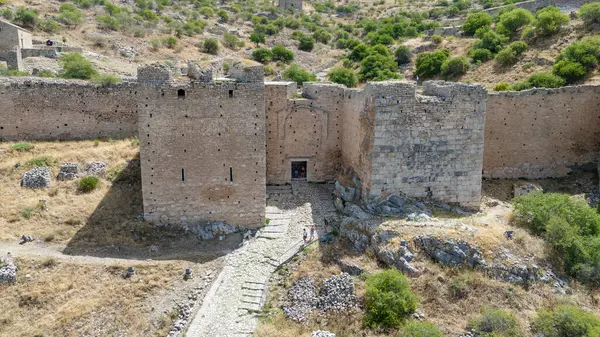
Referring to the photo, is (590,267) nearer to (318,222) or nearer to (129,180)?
(318,222)

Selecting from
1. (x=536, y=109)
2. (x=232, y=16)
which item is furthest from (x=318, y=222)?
(x=232, y=16)

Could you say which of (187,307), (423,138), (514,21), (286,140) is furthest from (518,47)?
(187,307)

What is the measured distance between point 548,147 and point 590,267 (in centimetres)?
685

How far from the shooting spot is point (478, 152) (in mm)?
14047

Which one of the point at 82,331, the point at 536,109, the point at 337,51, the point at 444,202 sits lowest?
the point at 82,331

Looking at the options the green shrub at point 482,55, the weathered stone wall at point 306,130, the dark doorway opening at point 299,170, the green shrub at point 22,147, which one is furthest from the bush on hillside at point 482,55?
the green shrub at point 22,147

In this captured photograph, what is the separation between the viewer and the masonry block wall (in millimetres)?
12977

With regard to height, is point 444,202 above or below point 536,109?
below

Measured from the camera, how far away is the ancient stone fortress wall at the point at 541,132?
17000 millimetres

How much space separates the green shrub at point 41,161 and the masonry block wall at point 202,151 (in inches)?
192

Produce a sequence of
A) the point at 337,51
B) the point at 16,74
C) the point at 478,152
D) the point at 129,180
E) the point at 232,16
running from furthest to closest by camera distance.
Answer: the point at 232,16
the point at 337,51
the point at 16,74
the point at 129,180
the point at 478,152

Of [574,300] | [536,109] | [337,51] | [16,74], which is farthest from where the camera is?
[337,51]

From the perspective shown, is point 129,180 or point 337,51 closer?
point 129,180

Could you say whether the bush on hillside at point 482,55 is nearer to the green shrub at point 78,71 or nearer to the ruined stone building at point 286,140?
the ruined stone building at point 286,140
